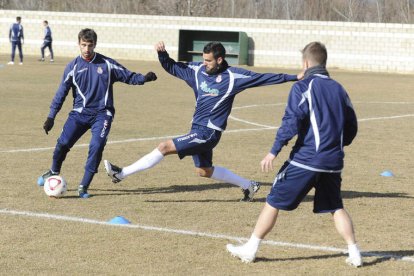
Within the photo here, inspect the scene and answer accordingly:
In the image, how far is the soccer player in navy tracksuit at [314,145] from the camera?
6.61 metres

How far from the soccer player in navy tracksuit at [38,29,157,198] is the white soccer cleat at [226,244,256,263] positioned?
3.07m

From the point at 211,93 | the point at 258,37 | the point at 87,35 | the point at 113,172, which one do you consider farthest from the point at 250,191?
the point at 258,37

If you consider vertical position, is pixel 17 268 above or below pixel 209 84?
below

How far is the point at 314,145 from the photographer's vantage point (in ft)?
21.9

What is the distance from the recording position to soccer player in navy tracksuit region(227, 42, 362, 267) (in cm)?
661

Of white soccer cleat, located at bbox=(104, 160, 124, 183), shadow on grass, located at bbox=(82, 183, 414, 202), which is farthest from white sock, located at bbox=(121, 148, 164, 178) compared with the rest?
shadow on grass, located at bbox=(82, 183, 414, 202)

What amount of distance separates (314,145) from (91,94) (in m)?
3.89

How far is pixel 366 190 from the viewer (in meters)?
10.6

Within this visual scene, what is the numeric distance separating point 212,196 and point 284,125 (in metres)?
3.55

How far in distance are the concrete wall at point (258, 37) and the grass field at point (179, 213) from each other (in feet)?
85.2

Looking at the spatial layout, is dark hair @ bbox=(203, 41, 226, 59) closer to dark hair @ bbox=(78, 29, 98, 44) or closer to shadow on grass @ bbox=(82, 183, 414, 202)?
dark hair @ bbox=(78, 29, 98, 44)

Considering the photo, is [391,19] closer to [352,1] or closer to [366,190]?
[352,1]

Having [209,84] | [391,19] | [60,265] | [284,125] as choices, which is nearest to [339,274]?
[284,125]

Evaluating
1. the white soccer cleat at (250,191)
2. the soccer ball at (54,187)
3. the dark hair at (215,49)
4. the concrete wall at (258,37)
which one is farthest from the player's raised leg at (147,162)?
the concrete wall at (258,37)
